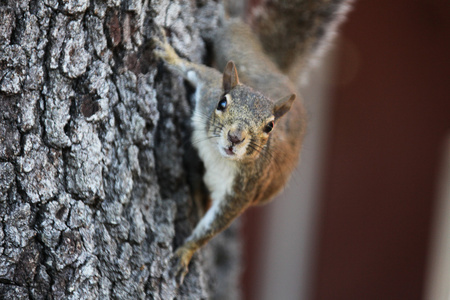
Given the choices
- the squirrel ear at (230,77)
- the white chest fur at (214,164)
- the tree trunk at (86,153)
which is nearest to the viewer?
the tree trunk at (86,153)

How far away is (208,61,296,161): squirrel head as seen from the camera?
51.2 inches

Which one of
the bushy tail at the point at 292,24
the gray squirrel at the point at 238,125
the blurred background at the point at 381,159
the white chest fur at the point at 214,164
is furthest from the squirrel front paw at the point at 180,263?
the blurred background at the point at 381,159

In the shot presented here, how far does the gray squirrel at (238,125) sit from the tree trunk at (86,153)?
9 cm

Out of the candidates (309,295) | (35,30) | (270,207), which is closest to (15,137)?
(35,30)

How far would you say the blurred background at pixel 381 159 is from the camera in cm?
362

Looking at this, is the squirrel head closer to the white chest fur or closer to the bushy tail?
the white chest fur

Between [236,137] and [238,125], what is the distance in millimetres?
46

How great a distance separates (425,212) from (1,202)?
11.0 ft

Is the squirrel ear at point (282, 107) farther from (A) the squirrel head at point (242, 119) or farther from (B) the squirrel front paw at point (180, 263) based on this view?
(B) the squirrel front paw at point (180, 263)

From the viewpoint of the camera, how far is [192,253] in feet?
4.74

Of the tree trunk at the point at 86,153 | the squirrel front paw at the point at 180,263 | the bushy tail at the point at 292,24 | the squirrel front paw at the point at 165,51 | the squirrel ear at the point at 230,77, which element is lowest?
the squirrel front paw at the point at 180,263

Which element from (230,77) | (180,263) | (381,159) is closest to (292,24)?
(230,77)

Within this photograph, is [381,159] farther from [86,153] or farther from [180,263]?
[86,153]

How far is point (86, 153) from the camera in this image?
3.96 feet
